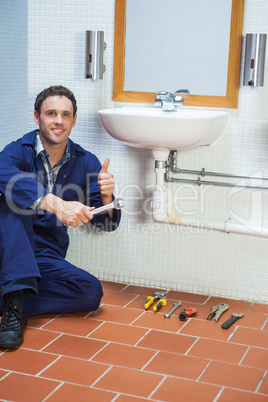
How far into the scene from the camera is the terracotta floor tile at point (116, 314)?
2.71 metres

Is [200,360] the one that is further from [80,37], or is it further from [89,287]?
[80,37]

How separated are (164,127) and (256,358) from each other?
102 cm

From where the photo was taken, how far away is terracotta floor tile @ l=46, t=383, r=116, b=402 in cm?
198

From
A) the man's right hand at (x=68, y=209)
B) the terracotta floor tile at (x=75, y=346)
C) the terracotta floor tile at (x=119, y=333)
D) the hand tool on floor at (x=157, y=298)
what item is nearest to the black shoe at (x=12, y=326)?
the terracotta floor tile at (x=75, y=346)

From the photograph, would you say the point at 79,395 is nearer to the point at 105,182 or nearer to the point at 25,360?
the point at 25,360

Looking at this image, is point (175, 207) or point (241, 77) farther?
point (175, 207)

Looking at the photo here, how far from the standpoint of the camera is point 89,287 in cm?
271

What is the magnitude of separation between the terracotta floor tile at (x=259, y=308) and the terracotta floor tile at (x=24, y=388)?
3.83 feet

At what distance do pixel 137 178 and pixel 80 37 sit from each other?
2.55 ft

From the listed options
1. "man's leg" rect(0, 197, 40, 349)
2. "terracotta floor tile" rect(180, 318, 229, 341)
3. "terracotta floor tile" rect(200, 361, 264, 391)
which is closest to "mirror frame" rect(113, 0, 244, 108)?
"man's leg" rect(0, 197, 40, 349)

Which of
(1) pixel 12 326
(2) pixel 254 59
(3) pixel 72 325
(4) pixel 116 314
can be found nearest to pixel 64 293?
(3) pixel 72 325

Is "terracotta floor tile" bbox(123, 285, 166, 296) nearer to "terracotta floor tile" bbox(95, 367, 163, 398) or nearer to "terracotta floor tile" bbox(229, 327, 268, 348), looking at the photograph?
"terracotta floor tile" bbox(229, 327, 268, 348)

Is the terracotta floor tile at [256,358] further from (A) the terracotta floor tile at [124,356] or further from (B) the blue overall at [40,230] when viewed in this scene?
(B) the blue overall at [40,230]

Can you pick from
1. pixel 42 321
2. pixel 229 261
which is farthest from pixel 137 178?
pixel 42 321
